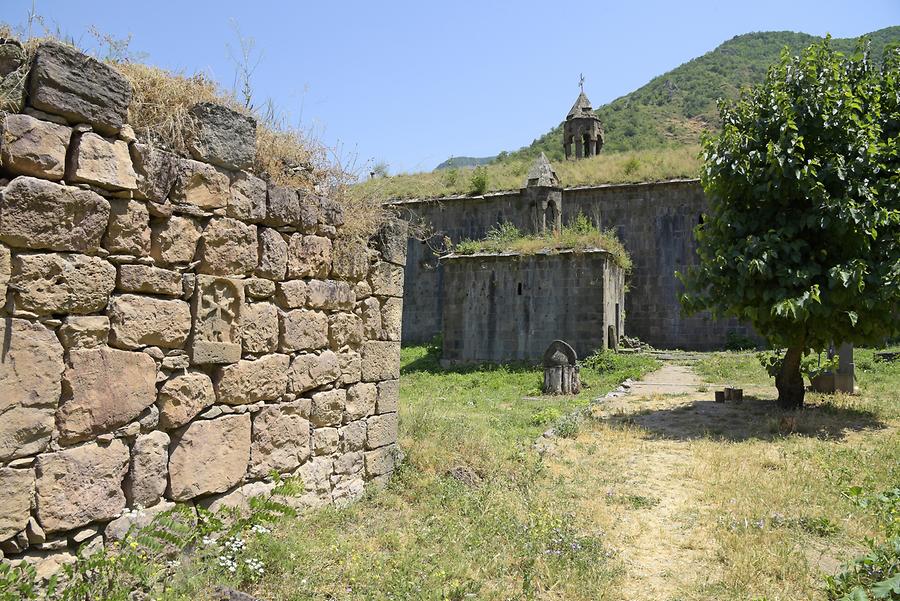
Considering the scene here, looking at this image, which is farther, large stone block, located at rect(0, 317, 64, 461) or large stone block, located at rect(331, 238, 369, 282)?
large stone block, located at rect(331, 238, 369, 282)

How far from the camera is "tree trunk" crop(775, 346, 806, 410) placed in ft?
34.8

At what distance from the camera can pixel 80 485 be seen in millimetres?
3268

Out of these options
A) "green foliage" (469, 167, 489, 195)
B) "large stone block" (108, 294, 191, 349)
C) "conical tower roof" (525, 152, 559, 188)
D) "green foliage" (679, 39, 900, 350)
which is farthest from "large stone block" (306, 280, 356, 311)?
"green foliage" (469, 167, 489, 195)

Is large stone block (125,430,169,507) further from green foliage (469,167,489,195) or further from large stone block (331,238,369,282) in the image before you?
green foliage (469,167,489,195)

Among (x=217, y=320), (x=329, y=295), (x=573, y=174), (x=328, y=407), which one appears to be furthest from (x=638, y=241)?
(x=217, y=320)

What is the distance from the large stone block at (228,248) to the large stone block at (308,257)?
383mm

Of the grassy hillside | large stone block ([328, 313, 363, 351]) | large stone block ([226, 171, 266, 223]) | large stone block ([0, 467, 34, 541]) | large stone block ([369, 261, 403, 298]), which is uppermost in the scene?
the grassy hillside

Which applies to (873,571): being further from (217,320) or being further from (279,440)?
(217,320)

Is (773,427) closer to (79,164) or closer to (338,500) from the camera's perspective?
(338,500)

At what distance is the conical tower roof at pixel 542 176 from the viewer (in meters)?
21.3

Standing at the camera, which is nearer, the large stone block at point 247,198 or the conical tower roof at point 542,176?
the large stone block at point 247,198

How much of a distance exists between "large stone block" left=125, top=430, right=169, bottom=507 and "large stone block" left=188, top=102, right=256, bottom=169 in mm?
1677

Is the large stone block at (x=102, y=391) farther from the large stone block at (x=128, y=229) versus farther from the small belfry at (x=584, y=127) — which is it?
the small belfry at (x=584, y=127)

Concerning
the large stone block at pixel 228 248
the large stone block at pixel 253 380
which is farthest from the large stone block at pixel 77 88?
the large stone block at pixel 253 380
